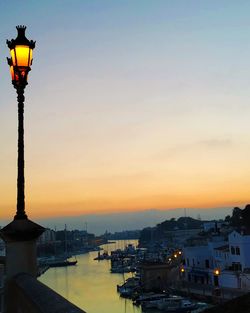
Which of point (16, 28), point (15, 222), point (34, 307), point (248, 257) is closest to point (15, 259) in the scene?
point (15, 222)

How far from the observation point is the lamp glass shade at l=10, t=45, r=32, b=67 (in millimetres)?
6766

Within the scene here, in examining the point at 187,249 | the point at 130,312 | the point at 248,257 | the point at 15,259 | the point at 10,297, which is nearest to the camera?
the point at 10,297

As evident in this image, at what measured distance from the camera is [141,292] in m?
63.9

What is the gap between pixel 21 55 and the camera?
22.2 ft

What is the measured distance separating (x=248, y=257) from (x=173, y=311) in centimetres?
932

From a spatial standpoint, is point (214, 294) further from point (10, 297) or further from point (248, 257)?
point (10, 297)

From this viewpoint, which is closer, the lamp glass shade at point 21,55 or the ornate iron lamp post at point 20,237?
the ornate iron lamp post at point 20,237

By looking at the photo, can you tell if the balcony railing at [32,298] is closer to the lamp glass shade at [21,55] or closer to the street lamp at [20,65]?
the street lamp at [20,65]

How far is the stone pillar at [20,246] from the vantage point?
6199mm

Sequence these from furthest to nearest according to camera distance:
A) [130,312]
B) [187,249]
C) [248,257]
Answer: [187,249] < [130,312] < [248,257]

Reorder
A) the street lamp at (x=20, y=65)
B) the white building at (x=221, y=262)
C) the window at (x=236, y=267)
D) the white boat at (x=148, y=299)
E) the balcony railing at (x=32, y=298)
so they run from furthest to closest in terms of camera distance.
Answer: the white boat at (x=148, y=299) < the window at (x=236, y=267) < the white building at (x=221, y=262) < the street lamp at (x=20, y=65) < the balcony railing at (x=32, y=298)

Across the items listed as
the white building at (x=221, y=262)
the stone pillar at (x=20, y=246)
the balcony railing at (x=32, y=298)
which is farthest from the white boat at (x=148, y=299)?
the balcony railing at (x=32, y=298)

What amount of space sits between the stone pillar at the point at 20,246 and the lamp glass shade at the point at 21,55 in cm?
227

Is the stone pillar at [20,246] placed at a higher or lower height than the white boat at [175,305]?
higher
